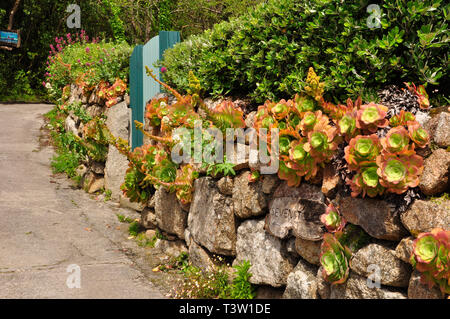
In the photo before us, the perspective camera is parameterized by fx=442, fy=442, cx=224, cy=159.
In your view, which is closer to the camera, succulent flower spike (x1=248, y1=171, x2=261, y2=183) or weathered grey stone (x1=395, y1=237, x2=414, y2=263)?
weathered grey stone (x1=395, y1=237, x2=414, y2=263)

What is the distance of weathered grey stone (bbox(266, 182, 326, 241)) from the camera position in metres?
3.19

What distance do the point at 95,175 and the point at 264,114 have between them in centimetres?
500

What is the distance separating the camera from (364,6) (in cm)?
310

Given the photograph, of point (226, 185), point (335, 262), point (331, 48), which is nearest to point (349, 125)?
point (331, 48)

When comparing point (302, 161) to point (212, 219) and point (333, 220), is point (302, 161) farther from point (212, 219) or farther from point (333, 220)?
point (212, 219)

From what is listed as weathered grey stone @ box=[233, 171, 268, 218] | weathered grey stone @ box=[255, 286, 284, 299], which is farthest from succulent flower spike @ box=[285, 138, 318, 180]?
weathered grey stone @ box=[255, 286, 284, 299]

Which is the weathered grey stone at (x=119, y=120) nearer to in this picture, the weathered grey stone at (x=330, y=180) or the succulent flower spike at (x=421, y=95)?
the weathered grey stone at (x=330, y=180)

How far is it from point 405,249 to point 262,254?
4.66 ft

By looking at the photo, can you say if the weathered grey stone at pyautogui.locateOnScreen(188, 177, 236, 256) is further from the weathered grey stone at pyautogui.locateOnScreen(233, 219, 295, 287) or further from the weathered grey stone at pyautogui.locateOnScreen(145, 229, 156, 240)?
the weathered grey stone at pyautogui.locateOnScreen(145, 229, 156, 240)

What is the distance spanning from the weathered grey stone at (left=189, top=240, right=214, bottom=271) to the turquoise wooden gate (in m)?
2.41

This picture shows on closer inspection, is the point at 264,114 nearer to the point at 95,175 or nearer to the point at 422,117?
the point at 422,117

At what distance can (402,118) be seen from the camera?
9.12 ft

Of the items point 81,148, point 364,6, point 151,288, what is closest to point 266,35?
point 364,6

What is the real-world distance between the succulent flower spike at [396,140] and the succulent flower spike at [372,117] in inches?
6.2
